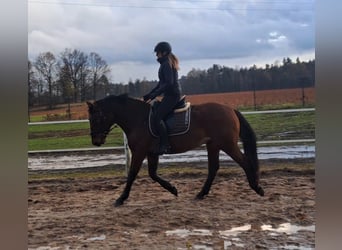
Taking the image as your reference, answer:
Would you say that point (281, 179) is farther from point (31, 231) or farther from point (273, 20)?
point (31, 231)

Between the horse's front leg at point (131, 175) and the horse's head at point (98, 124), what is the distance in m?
0.20

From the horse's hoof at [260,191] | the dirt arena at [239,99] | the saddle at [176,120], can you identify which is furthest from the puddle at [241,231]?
the dirt arena at [239,99]

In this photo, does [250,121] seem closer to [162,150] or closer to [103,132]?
[162,150]

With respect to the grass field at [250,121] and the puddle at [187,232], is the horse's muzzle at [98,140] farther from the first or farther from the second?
the puddle at [187,232]

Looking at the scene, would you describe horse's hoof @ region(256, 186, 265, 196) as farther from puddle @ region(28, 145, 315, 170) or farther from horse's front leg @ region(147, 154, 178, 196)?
horse's front leg @ region(147, 154, 178, 196)

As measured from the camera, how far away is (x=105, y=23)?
73.5 inches

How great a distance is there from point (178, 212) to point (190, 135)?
42 cm

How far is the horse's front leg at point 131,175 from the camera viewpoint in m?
2.01

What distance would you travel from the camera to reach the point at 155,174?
203 cm

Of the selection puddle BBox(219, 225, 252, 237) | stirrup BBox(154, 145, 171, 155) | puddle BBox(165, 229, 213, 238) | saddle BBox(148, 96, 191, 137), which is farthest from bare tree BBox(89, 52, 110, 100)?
puddle BBox(219, 225, 252, 237)

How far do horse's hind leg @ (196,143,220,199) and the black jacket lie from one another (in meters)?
0.36

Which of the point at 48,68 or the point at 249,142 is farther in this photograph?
Result: the point at 249,142

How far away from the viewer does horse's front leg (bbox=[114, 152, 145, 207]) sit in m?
2.01

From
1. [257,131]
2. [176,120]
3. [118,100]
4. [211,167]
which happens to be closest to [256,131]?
[257,131]
